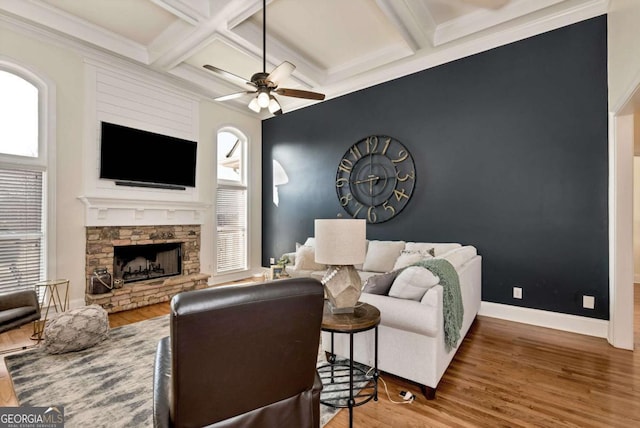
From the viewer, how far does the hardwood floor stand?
1902 mm

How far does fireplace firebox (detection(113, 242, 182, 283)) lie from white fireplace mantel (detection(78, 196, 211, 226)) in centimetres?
41

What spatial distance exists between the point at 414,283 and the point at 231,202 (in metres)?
4.56

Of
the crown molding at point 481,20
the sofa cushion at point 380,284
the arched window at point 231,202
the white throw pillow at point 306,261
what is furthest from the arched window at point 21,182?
the crown molding at point 481,20

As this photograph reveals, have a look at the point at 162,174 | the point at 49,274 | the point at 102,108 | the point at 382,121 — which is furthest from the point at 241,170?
the point at 49,274

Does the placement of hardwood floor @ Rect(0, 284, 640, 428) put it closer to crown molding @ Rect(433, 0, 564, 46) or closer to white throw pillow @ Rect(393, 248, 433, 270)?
white throw pillow @ Rect(393, 248, 433, 270)

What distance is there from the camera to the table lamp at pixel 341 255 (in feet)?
6.24

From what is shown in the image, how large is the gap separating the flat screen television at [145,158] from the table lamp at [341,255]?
3720 millimetres

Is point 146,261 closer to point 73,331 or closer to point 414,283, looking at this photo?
point 73,331

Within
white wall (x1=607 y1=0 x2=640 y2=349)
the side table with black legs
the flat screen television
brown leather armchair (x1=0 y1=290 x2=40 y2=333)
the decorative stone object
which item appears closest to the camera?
the side table with black legs

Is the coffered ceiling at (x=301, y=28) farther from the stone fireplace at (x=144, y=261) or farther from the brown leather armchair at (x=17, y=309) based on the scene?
the brown leather armchair at (x=17, y=309)

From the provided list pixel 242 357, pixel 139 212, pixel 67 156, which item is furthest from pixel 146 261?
pixel 242 357

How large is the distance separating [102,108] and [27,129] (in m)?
0.85

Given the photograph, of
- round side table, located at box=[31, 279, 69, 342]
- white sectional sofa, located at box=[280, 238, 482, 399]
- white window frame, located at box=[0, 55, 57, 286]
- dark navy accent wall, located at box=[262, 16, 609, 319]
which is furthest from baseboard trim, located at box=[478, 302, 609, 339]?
white window frame, located at box=[0, 55, 57, 286]

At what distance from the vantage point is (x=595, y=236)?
320 cm
